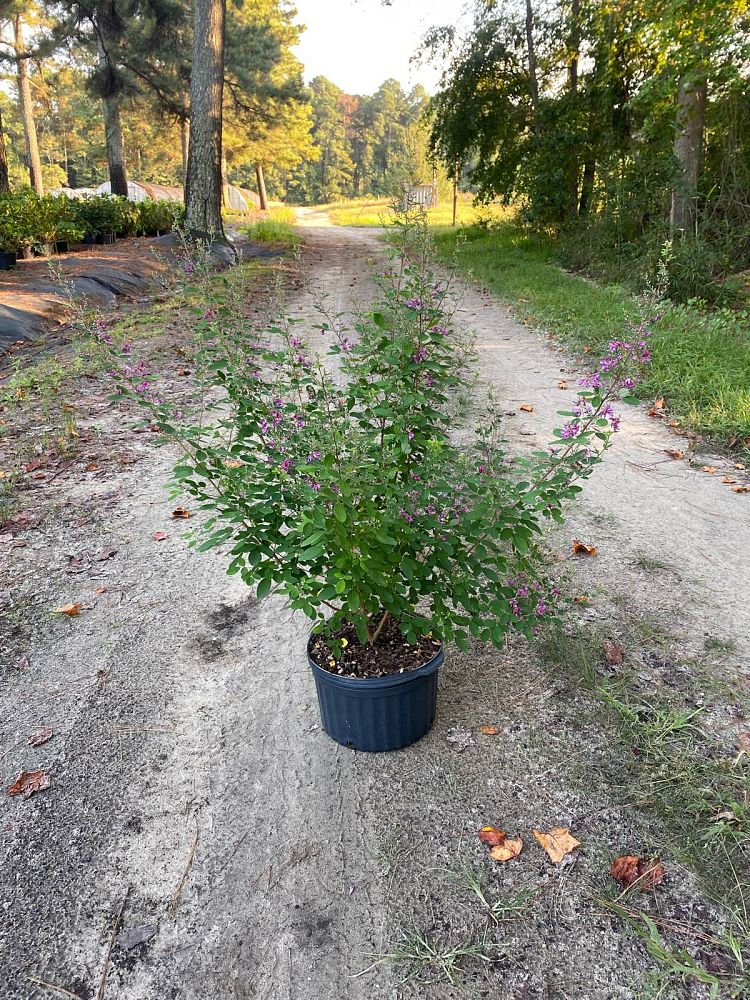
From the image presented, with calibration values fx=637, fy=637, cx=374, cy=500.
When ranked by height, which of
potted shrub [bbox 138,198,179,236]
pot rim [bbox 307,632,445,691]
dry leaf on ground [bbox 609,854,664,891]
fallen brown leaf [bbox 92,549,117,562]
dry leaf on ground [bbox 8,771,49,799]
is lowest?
dry leaf on ground [bbox 8,771,49,799]

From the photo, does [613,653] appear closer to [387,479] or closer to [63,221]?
[387,479]

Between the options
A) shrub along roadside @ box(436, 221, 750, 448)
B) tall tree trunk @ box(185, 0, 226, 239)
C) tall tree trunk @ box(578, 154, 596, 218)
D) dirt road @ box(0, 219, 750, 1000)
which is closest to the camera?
dirt road @ box(0, 219, 750, 1000)

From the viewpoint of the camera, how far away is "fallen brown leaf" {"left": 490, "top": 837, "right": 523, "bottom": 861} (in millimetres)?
1729

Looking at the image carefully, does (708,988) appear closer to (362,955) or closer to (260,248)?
(362,955)

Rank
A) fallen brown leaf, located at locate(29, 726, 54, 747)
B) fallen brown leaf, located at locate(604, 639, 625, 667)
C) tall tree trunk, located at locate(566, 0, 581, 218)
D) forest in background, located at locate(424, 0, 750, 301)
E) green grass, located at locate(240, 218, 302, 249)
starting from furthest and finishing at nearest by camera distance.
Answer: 1. green grass, located at locate(240, 218, 302, 249)
2. tall tree trunk, located at locate(566, 0, 581, 218)
3. forest in background, located at locate(424, 0, 750, 301)
4. fallen brown leaf, located at locate(604, 639, 625, 667)
5. fallen brown leaf, located at locate(29, 726, 54, 747)

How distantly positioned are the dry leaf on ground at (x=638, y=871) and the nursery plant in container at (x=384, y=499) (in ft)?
2.18

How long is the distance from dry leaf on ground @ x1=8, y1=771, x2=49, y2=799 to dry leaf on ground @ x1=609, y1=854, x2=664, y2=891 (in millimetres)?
1701

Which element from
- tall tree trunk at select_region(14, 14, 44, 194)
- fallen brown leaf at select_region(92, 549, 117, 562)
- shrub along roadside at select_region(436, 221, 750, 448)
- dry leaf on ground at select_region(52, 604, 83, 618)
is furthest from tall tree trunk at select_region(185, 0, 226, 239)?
dry leaf on ground at select_region(52, 604, 83, 618)

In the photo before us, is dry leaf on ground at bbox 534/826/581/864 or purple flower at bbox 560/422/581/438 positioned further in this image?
purple flower at bbox 560/422/581/438

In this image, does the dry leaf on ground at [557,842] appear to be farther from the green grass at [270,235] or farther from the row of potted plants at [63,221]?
the green grass at [270,235]

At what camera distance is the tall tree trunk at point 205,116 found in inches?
461

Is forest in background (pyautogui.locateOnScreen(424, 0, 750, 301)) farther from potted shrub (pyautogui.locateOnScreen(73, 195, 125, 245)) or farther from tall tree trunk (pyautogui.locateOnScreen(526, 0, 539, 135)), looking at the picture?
potted shrub (pyautogui.locateOnScreen(73, 195, 125, 245))

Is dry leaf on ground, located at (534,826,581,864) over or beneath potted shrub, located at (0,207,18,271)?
beneath

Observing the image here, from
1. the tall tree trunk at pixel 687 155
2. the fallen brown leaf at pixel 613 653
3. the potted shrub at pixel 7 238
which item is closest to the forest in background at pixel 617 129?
the tall tree trunk at pixel 687 155
